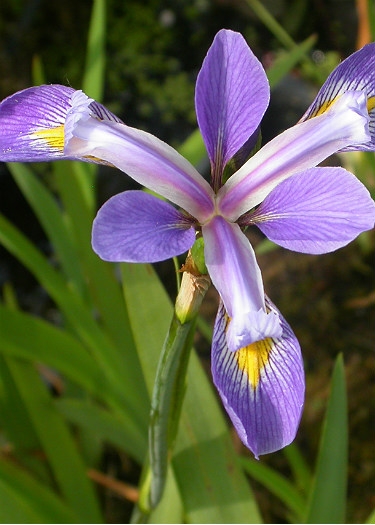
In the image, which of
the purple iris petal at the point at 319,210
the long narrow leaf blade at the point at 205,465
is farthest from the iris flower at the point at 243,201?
the long narrow leaf blade at the point at 205,465

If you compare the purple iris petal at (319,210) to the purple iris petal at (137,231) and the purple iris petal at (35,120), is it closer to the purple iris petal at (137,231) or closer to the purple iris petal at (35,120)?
the purple iris petal at (137,231)

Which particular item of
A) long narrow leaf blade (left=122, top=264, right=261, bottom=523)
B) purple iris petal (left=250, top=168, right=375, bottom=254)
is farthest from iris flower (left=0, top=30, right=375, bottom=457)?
long narrow leaf blade (left=122, top=264, right=261, bottom=523)

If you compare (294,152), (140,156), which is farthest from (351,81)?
(140,156)

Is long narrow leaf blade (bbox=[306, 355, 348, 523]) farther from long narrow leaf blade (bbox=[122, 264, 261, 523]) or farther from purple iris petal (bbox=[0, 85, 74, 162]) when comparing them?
purple iris petal (bbox=[0, 85, 74, 162])

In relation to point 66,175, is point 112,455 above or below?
below

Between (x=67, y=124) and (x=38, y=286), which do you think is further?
(x=38, y=286)

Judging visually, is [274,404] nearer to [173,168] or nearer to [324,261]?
[173,168]

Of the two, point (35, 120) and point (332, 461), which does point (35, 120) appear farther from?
point (332, 461)

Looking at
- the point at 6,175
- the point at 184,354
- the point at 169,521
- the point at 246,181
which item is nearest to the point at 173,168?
the point at 246,181
